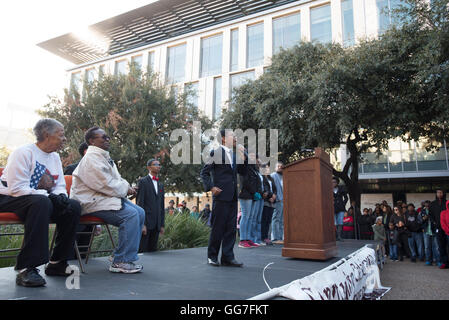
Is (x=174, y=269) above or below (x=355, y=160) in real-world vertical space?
below

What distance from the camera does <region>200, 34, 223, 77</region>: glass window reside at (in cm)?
2914

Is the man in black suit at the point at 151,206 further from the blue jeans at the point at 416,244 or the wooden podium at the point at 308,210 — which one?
the blue jeans at the point at 416,244

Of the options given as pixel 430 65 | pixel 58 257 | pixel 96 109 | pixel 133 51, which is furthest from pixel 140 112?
pixel 133 51

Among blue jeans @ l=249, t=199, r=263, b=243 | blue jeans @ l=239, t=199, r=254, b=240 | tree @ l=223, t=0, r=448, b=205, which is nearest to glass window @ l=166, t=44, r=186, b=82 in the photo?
tree @ l=223, t=0, r=448, b=205

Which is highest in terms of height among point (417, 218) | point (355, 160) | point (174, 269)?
point (355, 160)

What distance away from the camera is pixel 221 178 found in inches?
170

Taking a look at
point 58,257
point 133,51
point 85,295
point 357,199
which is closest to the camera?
point 85,295

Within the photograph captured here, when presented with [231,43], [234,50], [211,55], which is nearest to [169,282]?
[234,50]

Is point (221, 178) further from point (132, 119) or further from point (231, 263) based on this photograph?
point (132, 119)

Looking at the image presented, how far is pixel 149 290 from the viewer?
107 inches

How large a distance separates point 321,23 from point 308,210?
2386 cm

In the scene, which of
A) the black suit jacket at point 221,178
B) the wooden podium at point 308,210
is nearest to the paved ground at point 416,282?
the wooden podium at point 308,210

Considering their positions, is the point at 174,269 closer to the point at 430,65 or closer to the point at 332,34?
the point at 430,65

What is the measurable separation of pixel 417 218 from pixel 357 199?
4.56 metres
